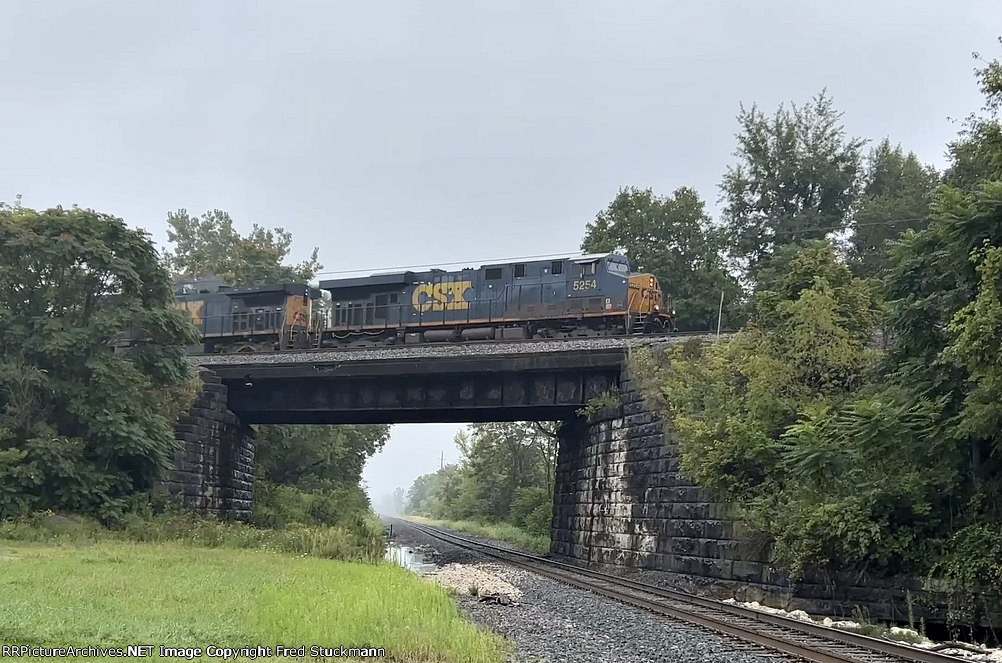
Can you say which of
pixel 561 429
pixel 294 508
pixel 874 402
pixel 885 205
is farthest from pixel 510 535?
pixel 874 402

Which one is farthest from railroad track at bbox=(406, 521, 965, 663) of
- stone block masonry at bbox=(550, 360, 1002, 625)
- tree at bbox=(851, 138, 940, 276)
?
tree at bbox=(851, 138, 940, 276)

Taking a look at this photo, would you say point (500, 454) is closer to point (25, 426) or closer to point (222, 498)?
point (222, 498)

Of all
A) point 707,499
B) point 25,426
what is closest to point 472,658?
point 707,499

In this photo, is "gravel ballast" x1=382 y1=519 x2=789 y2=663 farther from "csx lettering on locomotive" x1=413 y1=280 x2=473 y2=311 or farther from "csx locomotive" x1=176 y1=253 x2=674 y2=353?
"csx lettering on locomotive" x1=413 y1=280 x2=473 y2=311

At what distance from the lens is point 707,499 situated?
20828 millimetres

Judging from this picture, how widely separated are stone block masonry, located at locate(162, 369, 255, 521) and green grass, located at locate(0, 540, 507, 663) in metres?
13.7

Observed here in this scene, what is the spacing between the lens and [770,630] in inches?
516

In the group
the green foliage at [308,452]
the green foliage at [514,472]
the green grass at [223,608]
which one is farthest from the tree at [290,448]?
the green grass at [223,608]

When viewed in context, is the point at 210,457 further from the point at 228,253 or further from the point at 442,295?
the point at 228,253

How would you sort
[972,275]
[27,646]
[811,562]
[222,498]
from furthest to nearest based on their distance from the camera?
1. [222,498]
2. [811,562]
3. [972,275]
4. [27,646]

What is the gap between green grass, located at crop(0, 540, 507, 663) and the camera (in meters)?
9.35

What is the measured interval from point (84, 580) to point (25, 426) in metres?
15.9

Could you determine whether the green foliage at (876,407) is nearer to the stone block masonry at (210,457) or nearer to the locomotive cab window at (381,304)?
the stone block masonry at (210,457)

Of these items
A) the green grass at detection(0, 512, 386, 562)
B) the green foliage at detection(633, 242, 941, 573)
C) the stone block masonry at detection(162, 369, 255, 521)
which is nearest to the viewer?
the green foliage at detection(633, 242, 941, 573)
